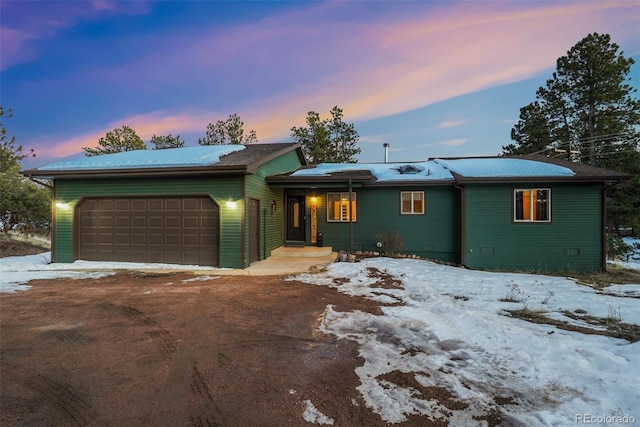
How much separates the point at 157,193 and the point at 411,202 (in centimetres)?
904

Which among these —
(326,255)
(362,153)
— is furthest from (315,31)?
(362,153)

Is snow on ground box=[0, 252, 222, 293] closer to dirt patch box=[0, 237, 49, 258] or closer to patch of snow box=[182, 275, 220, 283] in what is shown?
patch of snow box=[182, 275, 220, 283]

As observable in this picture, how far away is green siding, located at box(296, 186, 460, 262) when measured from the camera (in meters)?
10.9

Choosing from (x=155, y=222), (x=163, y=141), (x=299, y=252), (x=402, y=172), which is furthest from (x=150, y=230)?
(x=163, y=141)

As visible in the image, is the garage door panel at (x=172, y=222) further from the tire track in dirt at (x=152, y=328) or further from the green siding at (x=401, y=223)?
the green siding at (x=401, y=223)

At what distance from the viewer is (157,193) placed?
9.27 metres

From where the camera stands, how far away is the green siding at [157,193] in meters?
8.73

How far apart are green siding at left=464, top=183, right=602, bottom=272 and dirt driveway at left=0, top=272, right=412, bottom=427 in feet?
22.3

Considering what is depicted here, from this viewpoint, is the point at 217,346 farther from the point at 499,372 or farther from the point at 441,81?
the point at 441,81

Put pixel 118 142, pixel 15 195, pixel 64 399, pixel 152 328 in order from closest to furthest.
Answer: pixel 64 399 → pixel 152 328 → pixel 15 195 → pixel 118 142

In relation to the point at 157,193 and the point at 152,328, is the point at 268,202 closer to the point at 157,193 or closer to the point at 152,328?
the point at 157,193

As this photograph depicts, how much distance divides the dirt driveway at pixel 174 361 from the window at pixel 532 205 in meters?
7.77

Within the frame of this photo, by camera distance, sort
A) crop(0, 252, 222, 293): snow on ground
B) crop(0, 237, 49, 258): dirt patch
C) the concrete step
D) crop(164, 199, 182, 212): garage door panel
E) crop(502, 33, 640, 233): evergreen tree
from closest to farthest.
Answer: crop(0, 252, 222, 293): snow on ground
crop(164, 199, 182, 212): garage door panel
the concrete step
crop(0, 237, 49, 258): dirt patch
crop(502, 33, 640, 233): evergreen tree

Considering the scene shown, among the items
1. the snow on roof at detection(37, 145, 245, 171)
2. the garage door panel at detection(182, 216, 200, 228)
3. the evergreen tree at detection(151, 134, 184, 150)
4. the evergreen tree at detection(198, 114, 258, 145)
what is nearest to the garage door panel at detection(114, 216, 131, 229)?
the snow on roof at detection(37, 145, 245, 171)
